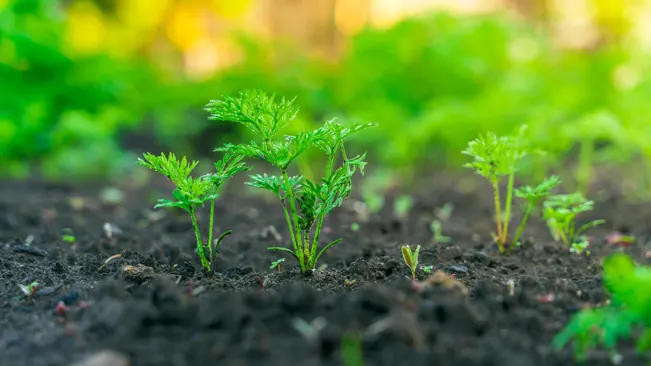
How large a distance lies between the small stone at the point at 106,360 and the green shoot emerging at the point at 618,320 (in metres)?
1.09

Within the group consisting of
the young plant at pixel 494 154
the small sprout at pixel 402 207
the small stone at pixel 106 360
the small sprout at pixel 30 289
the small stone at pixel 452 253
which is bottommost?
the small stone at pixel 106 360

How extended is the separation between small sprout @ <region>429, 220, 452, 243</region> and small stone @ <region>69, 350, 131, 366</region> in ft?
5.87

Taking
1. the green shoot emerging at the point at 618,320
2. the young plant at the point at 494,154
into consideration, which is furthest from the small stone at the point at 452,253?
the green shoot emerging at the point at 618,320

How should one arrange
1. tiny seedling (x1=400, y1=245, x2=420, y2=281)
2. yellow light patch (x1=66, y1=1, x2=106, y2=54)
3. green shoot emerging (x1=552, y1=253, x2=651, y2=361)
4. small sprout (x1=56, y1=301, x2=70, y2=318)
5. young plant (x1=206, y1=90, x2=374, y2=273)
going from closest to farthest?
1. green shoot emerging (x1=552, y1=253, x2=651, y2=361)
2. small sprout (x1=56, y1=301, x2=70, y2=318)
3. young plant (x1=206, y1=90, x2=374, y2=273)
4. tiny seedling (x1=400, y1=245, x2=420, y2=281)
5. yellow light patch (x1=66, y1=1, x2=106, y2=54)

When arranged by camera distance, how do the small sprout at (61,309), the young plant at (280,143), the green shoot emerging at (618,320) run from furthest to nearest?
1. the young plant at (280,143)
2. the small sprout at (61,309)
3. the green shoot emerging at (618,320)

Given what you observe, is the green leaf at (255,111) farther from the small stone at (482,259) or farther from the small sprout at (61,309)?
the small stone at (482,259)

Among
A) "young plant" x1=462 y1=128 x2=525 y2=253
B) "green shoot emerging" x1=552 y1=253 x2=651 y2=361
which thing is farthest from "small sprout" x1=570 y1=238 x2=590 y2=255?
"green shoot emerging" x1=552 y1=253 x2=651 y2=361

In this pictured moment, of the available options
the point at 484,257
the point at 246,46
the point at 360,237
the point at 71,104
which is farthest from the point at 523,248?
the point at 246,46

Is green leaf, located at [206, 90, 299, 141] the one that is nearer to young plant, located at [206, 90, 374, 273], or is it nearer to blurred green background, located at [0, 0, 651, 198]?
young plant, located at [206, 90, 374, 273]

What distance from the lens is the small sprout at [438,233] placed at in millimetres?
3275

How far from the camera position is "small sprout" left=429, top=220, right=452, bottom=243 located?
3275mm

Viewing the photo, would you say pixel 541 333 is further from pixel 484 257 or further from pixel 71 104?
pixel 71 104

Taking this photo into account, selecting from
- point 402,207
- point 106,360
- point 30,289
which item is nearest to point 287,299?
point 106,360

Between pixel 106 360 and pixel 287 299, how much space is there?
1.60 ft
